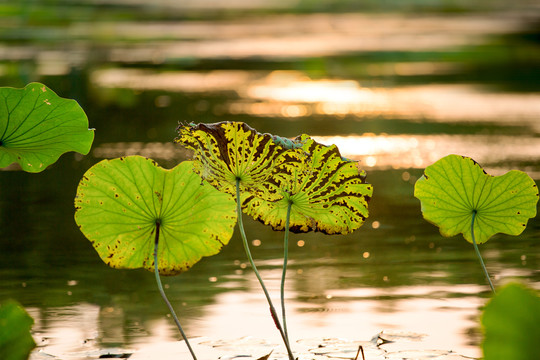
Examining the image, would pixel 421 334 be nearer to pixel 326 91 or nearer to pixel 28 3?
pixel 326 91

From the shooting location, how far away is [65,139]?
1.78 meters

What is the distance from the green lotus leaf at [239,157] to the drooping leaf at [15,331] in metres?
0.49

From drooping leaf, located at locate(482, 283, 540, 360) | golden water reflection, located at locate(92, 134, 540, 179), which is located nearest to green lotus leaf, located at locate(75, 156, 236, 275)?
drooping leaf, located at locate(482, 283, 540, 360)

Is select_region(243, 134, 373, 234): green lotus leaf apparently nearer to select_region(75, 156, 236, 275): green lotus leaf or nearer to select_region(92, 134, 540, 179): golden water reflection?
select_region(75, 156, 236, 275): green lotus leaf

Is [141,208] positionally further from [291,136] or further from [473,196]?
[291,136]

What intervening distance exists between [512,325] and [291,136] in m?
4.52

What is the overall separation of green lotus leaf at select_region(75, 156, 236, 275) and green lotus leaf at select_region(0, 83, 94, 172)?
71 millimetres

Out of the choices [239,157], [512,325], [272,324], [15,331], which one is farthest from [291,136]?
[512,325]

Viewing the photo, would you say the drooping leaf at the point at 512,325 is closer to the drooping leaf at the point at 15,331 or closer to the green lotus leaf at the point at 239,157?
the drooping leaf at the point at 15,331

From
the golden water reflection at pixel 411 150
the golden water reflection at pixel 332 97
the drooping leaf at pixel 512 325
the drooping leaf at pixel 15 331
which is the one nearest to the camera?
the drooping leaf at pixel 512 325

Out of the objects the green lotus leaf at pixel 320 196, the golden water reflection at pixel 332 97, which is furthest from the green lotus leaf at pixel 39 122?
the golden water reflection at pixel 332 97

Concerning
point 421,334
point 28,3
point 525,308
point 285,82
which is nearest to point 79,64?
point 285,82

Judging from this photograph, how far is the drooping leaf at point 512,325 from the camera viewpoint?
0.91 meters

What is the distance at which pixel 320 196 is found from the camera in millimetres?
1814
